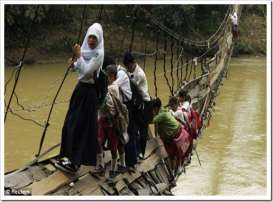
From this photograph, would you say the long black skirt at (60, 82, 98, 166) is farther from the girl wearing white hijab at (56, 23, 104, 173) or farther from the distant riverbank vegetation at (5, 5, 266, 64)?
the distant riverbank vegetation at (5, 5, 266, 64)

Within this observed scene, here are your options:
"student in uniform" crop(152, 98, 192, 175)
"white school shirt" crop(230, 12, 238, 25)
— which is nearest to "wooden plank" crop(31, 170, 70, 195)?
"student in uniform" crop(152, 98, 192, 175)

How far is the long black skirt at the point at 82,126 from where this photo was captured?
8.84 ft

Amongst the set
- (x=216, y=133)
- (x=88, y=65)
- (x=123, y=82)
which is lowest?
(x=216, y=133)

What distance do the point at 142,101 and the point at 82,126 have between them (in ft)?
1.91

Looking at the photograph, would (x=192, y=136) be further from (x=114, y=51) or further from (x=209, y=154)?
(x=114, y=51)

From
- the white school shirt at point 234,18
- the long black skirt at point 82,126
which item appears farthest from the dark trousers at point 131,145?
the white school shirt at point 234,18

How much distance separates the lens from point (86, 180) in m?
2.80

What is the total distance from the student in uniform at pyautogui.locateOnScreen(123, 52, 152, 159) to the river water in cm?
80

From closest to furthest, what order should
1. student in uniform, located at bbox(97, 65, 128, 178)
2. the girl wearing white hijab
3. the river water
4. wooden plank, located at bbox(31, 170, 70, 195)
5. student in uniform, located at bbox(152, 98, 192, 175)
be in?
wooden plank, located at bbox(31, 170, 70, 195) < the girl wearing white hijab < student in uniform, located at bbox(97, 65, 128, 178) < student in uniform, located at bbox(152, 98, 192, 175) < the river water

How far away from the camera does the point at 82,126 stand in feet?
8.88

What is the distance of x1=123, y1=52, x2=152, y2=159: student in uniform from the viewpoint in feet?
10.0

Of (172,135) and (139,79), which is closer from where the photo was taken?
(139,79)

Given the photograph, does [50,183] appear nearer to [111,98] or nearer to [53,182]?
[53,182]

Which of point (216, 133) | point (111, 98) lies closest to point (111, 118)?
point (111, 98)
